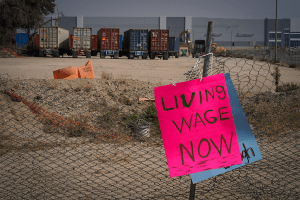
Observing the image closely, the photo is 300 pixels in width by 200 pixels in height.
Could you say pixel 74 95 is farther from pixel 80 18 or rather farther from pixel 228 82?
pixel 80 18

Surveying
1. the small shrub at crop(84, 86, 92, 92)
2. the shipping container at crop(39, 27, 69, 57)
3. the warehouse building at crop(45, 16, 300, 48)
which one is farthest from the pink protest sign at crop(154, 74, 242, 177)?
the warehouse building at crop(45, 16, 300, 48)

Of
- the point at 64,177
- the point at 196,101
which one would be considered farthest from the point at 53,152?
the point at 196,101

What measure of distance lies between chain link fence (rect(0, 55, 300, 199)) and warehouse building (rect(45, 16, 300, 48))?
246 feet

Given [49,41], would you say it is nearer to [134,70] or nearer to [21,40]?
[21,40]

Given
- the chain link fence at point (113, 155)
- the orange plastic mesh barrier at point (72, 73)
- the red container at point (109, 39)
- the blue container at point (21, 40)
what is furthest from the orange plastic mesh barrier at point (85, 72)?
the blue container at point (21, 40)

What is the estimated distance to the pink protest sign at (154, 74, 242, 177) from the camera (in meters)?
Answer: 2.14

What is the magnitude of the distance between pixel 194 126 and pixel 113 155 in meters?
3.13

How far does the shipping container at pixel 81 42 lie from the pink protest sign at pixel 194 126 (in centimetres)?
3071

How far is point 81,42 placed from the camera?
31656mm

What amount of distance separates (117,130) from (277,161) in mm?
3514

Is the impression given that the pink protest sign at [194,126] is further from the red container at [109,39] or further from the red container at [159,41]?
the red container at [159,41]

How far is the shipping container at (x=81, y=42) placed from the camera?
103 ft

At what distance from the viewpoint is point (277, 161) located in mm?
4559

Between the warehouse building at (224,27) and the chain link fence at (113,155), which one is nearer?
the chain link fence at (113,155)
